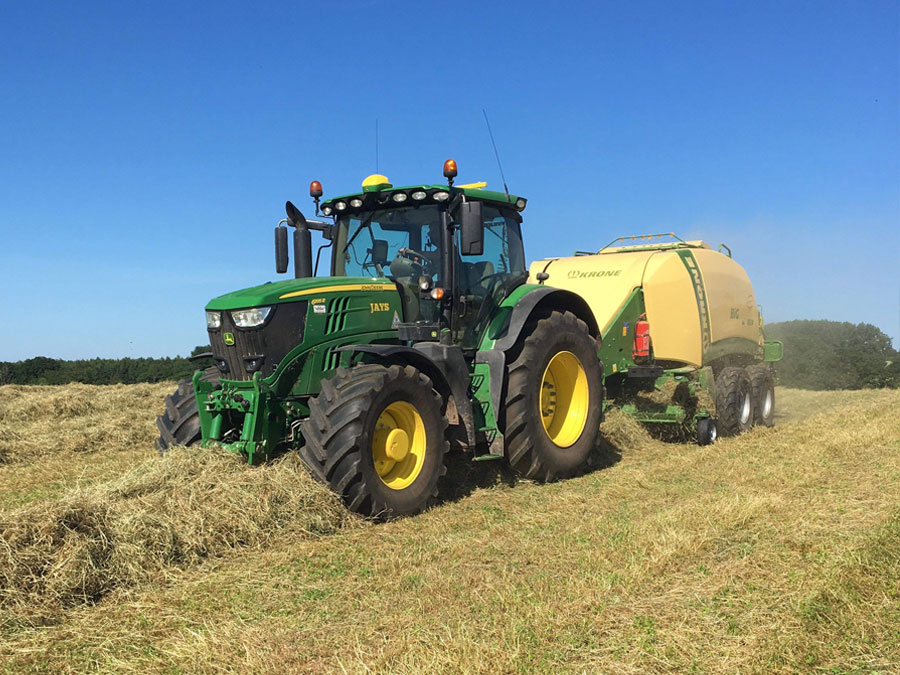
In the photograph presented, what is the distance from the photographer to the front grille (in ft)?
19.5

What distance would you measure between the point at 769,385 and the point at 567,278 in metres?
3.49

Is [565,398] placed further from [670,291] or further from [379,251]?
[670,291]

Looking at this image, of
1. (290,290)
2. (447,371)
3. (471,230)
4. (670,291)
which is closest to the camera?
(290,290)

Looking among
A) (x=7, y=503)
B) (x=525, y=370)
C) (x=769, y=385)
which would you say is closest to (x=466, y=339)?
(x=525, y=370)

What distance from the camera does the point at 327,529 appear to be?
535 cm

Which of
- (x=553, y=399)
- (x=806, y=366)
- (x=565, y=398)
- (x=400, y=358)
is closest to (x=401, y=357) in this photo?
(x=400, y=358)

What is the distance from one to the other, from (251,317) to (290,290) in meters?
0.37

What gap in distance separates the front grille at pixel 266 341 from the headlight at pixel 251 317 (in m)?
0.03

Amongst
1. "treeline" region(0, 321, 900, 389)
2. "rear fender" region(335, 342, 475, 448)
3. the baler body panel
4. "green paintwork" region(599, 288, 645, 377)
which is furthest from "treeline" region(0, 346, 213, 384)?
"rear fender" region(335, 342, 475, 448)

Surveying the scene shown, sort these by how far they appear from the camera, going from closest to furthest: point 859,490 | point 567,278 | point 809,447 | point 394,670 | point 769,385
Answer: point 394,670
point 859,490
point 809,447
point 567,278
point 769,385

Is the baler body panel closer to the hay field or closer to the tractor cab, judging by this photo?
the tractor cab

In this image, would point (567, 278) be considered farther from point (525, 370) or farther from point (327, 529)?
point (327, 529)

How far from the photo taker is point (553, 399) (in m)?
7.95

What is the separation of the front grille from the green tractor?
0.01m
